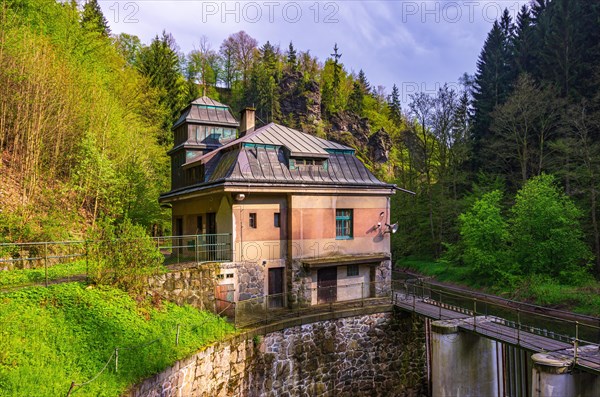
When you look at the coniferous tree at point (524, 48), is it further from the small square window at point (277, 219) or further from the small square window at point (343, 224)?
the small square window at point (277, 219)

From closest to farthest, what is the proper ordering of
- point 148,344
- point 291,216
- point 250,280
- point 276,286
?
point 148,344 → point 250,280 → point 276,286 → point 291,216

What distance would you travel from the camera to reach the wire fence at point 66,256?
34.8ft

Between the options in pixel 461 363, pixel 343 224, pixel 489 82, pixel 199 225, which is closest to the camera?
pixel 461 363

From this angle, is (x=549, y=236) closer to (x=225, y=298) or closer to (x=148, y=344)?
(x=225, y=298)

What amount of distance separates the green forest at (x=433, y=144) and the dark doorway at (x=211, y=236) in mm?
3986

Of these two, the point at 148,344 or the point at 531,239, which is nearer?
the point at 148,344

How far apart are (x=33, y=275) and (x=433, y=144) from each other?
31090mm

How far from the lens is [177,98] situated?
136ft

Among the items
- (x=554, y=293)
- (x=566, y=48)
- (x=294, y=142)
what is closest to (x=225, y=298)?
(x=294, y=142)

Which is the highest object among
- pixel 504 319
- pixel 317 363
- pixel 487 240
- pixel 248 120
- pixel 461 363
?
pixel 248 120

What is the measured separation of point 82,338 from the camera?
8.30 m

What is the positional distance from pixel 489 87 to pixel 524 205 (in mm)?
19977

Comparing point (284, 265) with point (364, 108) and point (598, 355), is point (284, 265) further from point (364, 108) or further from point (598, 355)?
point (364, 108)

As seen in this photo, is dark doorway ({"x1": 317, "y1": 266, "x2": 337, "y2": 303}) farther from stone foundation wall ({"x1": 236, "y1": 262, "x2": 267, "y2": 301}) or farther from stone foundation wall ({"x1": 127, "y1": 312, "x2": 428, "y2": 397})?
stone foundation wall ({"x1": 236, "y1": 262, "x2": 267, "y2": 301})
